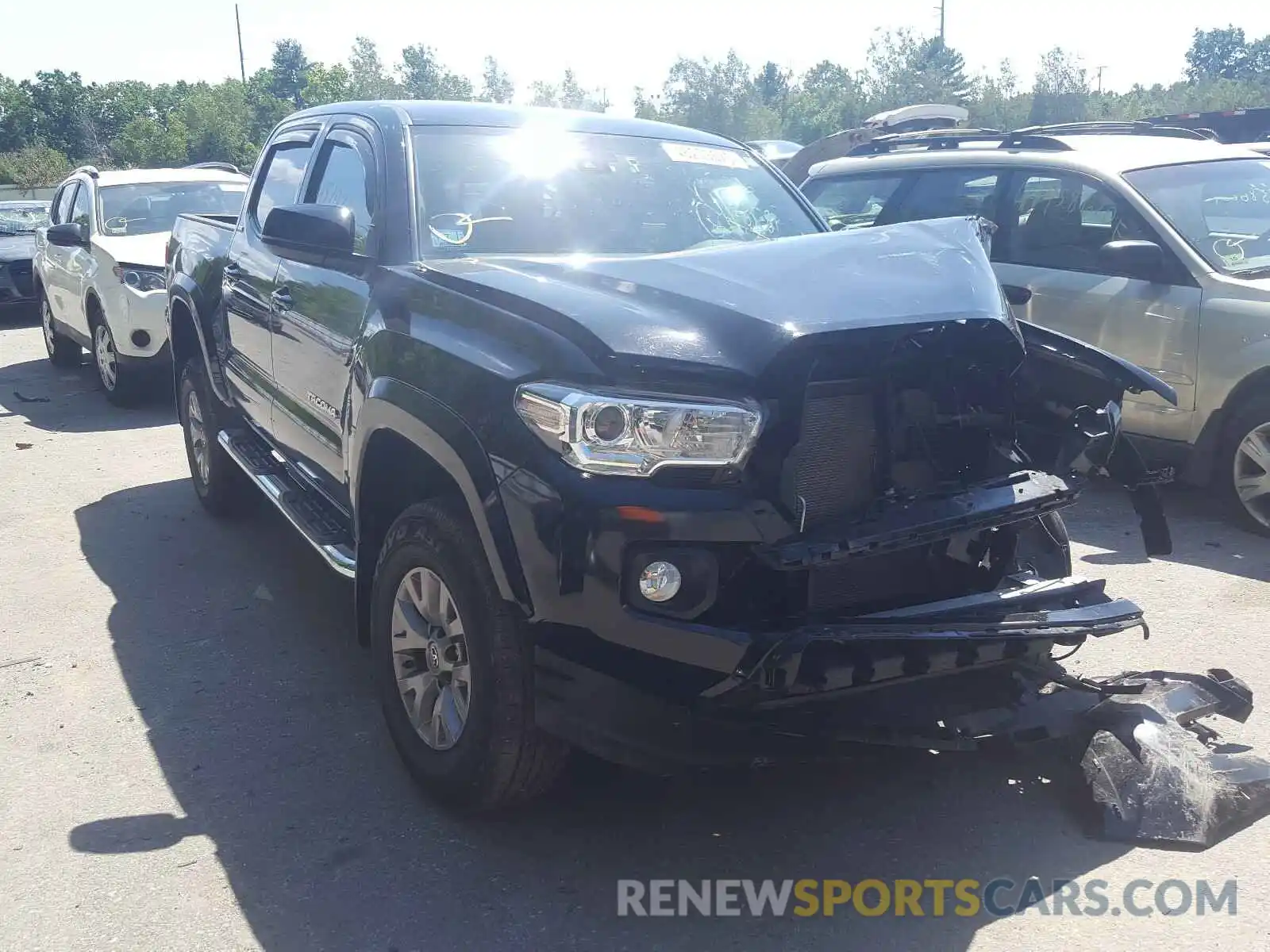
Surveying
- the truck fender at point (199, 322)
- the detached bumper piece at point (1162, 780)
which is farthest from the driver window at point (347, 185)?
the detached bumper piece at point (1162, 780)

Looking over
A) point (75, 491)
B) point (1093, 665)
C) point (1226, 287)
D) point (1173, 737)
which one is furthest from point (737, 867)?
point (75, 491)

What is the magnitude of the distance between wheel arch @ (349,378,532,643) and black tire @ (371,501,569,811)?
80 mm

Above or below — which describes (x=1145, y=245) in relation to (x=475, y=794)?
above

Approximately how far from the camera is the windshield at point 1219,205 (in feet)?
20.6

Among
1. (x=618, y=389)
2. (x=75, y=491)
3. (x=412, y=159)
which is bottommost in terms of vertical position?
(x=75, y=491)

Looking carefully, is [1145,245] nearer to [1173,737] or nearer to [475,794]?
[1173,737]

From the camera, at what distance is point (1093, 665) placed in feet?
14.3

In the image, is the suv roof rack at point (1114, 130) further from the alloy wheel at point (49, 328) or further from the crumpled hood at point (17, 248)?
the crumpled hood at point (17, 248)

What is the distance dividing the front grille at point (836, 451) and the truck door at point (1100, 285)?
3.36 metres

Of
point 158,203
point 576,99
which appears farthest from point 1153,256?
point 576,99

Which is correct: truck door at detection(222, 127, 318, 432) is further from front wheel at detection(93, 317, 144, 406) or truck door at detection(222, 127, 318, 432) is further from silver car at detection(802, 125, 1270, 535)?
front wheel at detection(93, 317, 144, 406)

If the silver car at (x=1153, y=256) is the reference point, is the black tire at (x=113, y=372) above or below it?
below

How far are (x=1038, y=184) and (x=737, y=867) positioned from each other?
5.05 m

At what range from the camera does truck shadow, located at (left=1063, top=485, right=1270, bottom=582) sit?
5.55 m
